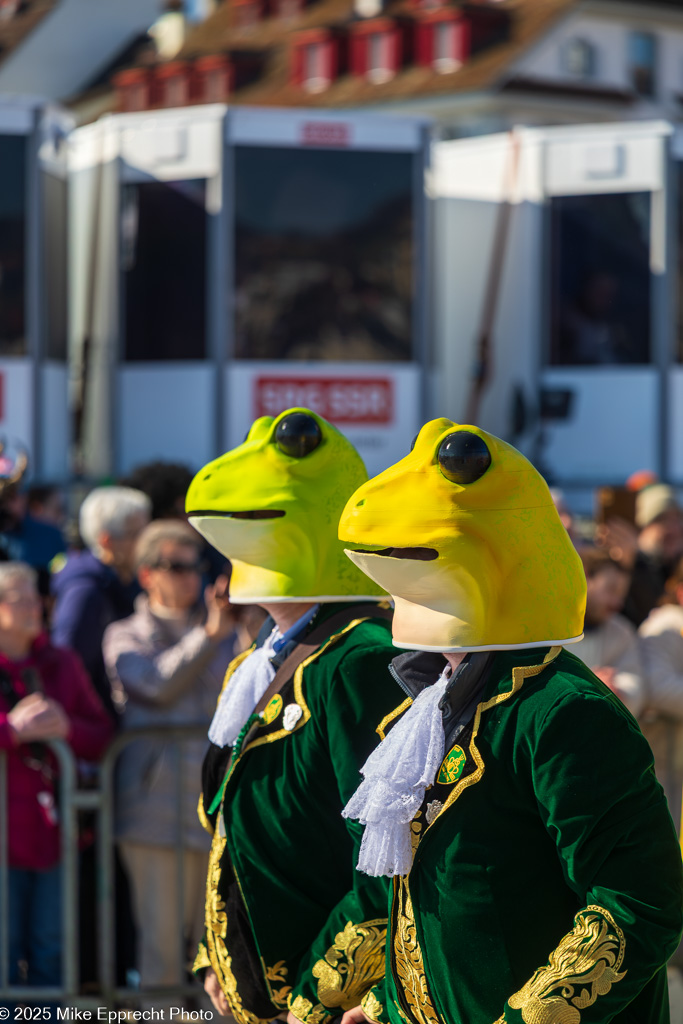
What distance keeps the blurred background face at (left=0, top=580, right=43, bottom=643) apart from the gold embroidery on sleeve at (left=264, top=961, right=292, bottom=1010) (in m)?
2.01

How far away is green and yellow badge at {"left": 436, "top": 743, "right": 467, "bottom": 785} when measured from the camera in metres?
2.09

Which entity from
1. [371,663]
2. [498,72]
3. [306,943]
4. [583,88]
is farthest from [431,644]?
[583,88]

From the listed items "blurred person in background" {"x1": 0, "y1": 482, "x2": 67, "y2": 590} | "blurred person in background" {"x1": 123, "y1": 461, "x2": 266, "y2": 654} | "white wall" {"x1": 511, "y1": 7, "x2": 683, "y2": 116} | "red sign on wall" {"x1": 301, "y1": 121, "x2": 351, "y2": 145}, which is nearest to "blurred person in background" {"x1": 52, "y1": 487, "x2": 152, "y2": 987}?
"blurred person in background" {"x1": 0, "y1": 482, "x2": 67, "y2": 590}

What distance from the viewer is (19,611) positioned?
433cm

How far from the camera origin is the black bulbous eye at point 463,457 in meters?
2.09

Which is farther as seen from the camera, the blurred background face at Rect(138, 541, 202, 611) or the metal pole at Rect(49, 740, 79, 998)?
the blurred background face at Rect(138, 541, 202, 611)

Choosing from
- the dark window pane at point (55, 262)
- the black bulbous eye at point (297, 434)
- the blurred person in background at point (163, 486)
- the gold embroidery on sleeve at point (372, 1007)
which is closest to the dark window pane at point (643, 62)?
the dark window pane at point (55, 262)

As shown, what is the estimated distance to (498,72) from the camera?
2223 centimetres

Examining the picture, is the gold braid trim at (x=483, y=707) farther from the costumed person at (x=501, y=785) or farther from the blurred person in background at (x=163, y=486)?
the blurred person in background at (x=163, y=486)

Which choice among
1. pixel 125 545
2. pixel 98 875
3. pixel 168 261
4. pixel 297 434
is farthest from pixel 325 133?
pixel 297 434

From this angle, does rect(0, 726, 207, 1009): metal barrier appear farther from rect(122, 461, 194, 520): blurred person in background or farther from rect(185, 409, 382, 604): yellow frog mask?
rect(122, 461, 194, 520): blurred person in background

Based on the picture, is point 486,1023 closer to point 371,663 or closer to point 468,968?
point 468,968

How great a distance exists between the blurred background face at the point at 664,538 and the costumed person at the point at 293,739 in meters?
4.42

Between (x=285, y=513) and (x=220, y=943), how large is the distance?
0.86m
